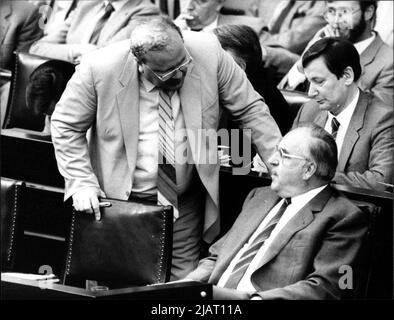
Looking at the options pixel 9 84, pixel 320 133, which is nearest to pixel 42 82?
pixel 9 84

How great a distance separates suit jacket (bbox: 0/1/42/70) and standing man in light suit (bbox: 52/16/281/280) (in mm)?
2153

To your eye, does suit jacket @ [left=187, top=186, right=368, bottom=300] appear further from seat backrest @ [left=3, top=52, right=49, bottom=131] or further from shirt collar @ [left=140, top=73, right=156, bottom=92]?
seat backrest @ [left=3, top=52, right=49, bottom=131]

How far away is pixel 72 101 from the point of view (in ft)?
14.9

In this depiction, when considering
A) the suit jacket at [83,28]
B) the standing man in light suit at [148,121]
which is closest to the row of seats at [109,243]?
the standing man in light suit at [148,121]

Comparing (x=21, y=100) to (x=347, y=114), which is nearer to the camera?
(x=347, y=114)

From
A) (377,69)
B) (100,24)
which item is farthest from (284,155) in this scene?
(100,24)

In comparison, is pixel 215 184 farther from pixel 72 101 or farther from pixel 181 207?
pixel 72 101

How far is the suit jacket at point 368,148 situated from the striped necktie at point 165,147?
734 millimetres

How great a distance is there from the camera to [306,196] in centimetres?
423

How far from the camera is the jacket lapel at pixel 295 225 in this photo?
4113 mm

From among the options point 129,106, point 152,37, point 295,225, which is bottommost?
point 295,225

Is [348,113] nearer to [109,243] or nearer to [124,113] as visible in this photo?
[124,113]

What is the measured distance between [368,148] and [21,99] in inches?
74.8

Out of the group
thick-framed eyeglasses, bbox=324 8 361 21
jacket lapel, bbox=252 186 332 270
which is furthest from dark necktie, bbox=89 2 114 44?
jacket lapel, bbox=252 186 332 270
